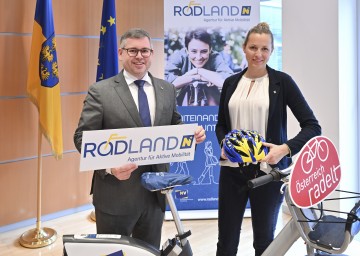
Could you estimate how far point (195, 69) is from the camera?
150 inches

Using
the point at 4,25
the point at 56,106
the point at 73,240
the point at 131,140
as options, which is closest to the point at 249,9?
the point at 56,106

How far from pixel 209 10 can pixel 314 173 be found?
2.66m

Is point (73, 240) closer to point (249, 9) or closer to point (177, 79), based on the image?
point (177, 79)

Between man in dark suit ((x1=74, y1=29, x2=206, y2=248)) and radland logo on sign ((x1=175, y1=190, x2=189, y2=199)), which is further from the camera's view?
radland logo on sign ((x1=175, y1=190, x2=189, y2=199))

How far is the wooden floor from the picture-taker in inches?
131

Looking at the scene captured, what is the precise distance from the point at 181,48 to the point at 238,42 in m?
Answer: 0.53

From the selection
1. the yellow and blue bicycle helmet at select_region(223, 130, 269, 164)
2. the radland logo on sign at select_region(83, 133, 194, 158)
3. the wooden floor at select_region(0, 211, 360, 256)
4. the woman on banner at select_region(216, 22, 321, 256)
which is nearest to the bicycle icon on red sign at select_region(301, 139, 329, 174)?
the yellow and blue bicycle helmet at select_region(223, 130, 269, 164)

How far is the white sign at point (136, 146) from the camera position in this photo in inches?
65.4

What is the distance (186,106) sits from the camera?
3.84 meters

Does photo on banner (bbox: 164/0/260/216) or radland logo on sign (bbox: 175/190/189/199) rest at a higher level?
photo on banner (bbox: 164/0/260/216)

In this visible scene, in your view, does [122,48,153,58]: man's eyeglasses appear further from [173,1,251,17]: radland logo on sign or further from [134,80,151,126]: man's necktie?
[173,1,251,17]: radland logo on sign

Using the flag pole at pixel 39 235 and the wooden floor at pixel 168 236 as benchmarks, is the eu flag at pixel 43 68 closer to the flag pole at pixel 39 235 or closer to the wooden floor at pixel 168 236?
the flag pole at pixel 39 235

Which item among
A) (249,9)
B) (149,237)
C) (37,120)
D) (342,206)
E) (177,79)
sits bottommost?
(342,206)

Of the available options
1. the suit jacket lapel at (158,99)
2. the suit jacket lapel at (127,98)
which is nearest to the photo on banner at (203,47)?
the suit jacket lapel at (158,99)
